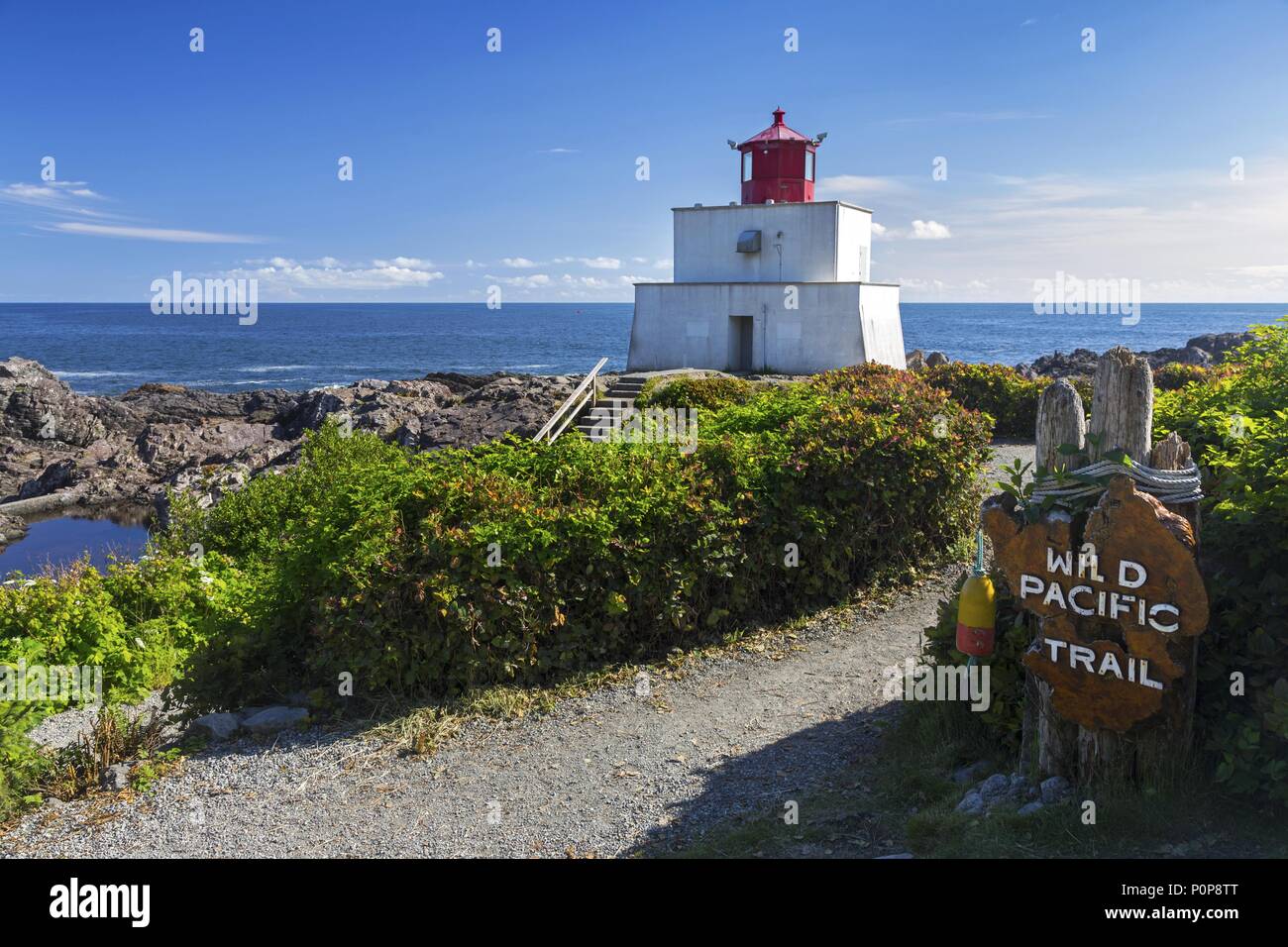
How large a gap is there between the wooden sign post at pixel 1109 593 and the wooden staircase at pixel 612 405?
620 inches

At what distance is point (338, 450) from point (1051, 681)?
12770 mm

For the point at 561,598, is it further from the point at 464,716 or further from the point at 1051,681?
the point at 1051,681

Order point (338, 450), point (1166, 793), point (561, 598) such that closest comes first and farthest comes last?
point (1166, 793)
point (561, 598)
point (338, 450)

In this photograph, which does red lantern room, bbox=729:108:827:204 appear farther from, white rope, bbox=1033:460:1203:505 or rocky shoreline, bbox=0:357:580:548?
white rope, bbox=1033:460:1203:505

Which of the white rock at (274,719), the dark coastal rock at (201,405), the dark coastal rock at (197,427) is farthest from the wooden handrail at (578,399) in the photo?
the dark coastal rock at (201,405)

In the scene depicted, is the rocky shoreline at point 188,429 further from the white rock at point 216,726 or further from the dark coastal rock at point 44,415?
the white rock at point 216,726

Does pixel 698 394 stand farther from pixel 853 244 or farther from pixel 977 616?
pixel 977 616

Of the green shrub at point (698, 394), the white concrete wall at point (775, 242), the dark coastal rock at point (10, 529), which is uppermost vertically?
the white concrete wall at point (775, 242)

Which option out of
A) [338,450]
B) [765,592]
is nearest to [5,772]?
[765,592]

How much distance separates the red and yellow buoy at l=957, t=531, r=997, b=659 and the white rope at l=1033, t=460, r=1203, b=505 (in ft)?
2.36

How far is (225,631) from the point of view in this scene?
8.06 m

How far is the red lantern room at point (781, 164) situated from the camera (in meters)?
30.9

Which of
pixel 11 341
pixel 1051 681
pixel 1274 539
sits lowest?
pixel 1051 681

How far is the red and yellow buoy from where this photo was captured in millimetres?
5570
